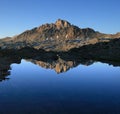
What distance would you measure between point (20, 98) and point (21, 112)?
30.6 feet

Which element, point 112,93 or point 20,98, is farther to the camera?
point 112,93

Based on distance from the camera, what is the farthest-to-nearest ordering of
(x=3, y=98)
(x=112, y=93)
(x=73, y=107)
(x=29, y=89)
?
(x=29, y=89)
(x=112, y=93)
(x=3, y=98)
(x=73, y=107)

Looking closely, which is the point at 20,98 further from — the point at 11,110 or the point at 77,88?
the point at 77,88

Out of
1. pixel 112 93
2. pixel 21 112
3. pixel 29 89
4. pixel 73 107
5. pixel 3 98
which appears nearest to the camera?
pixel 21 112

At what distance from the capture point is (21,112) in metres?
36.7

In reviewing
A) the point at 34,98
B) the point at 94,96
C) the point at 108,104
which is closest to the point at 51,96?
the point at 34,98

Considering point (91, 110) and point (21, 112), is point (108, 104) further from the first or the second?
point (21, 112)

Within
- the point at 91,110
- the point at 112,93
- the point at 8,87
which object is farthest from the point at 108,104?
the point at 8,87

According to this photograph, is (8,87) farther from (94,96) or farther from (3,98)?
(94,96)

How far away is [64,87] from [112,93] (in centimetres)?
1036

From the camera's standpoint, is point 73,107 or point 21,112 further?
point 73,107

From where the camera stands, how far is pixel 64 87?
57.9 metres

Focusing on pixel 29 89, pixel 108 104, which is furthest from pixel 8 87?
pixel 108 104

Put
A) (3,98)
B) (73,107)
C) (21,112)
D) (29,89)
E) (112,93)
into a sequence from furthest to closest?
1. (29,89)
2. (112,93)
3. (3,98)
4. (73,107)
5. (21,112)
